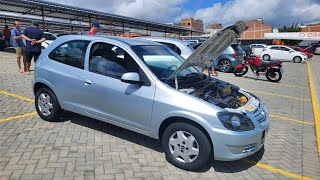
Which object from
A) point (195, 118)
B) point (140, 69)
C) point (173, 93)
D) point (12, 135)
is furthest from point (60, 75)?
point (195, 118)

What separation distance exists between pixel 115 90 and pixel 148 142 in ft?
3.47

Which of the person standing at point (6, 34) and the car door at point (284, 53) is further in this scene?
the car door at point (284, 53)

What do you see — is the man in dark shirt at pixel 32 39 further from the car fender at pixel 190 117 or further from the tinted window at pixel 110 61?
the car fender at pixel 190 117

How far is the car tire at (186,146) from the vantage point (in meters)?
3.55

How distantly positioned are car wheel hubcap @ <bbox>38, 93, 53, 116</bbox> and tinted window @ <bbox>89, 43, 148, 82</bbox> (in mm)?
1216

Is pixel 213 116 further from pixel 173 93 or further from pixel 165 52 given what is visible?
pixel 165 52

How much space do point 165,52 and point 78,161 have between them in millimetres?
2341

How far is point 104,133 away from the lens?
482cm

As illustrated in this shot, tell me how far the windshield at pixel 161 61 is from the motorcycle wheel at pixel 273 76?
26.9 feet

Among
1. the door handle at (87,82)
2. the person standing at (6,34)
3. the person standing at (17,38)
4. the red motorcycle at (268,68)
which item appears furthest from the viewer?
the person standing at (6,34)

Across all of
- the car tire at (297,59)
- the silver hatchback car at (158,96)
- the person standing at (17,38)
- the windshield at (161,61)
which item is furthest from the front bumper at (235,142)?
the car tire at (297,59)

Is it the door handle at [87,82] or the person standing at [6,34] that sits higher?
the person standing at [6,34]

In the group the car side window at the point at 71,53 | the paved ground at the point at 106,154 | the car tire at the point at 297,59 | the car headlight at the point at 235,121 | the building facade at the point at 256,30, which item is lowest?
the paved ground at the point at 106,154

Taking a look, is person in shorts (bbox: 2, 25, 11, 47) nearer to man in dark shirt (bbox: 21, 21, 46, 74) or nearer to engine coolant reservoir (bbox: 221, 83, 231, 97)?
man in dark shirt (bbox: 21, 21, 46, 74)
